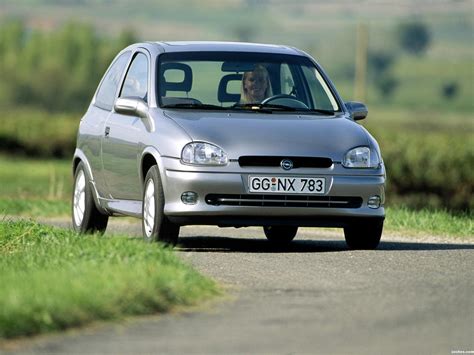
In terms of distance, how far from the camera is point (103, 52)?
607 ft

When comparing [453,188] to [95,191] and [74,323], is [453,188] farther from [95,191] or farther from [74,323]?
[74,323]

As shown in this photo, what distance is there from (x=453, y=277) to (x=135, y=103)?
368cm

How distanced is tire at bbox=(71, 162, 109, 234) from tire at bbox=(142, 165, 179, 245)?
1.54m

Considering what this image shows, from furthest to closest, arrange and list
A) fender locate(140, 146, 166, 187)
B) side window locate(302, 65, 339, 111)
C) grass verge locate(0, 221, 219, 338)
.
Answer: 1. side window locate(302, 65, 339, 111)
2. fender locate(140, 146, 166, 187)
3. grass verge locate(0, 221, 219, 338)

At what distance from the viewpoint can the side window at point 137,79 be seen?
13156 millimetres

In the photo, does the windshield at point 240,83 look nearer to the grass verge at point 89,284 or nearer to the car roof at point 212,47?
the car roof at point 212,47

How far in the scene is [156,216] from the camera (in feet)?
39.2

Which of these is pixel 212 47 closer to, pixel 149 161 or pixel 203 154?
pixel 149 161

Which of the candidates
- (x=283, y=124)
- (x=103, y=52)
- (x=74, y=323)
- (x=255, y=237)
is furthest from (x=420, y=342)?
(x=103, y=52)

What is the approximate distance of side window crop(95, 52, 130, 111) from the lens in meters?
14.0

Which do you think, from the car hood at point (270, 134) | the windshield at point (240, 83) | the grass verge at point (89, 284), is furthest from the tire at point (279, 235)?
the grass verge at point (89, 284)

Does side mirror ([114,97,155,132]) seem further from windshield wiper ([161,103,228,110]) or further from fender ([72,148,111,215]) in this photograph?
fender ([72,148,111,215])

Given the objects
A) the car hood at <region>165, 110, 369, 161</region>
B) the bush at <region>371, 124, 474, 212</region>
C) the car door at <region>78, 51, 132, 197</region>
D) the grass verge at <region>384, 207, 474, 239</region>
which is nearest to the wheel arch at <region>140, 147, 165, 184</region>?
the car hood at <region>165, 110, 369, 161</region>

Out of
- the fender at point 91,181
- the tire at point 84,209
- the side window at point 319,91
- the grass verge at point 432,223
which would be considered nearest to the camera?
the side window at point 319,91
